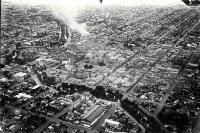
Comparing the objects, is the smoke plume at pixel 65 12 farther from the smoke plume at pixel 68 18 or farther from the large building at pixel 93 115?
the large building at pixel 93 115

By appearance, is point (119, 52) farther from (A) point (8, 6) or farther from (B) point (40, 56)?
(A) point (8, 6)

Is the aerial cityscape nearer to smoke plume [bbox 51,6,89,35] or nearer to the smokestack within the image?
the smokestack

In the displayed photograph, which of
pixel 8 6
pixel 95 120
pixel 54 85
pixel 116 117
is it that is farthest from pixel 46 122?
pixel 8 6

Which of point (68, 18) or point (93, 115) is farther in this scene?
point (68, 18)

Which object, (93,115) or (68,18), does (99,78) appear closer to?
(93,115)

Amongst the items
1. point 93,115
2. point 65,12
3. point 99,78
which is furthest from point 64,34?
point 93,115

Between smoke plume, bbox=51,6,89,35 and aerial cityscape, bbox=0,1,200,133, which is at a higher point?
smoke plume, bbox=51,6,89,35

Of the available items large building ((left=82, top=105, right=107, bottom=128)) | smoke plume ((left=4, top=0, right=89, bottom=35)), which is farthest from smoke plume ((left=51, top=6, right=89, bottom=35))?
large building ((left=82, top=105, right=107, bottom=128))

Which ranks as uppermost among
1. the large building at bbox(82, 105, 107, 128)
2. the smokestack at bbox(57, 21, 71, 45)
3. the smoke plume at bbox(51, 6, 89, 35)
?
the smoke plume at bbox(51, 6, 89, 35)

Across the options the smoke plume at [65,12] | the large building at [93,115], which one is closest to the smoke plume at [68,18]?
the smoke plume at [65,12]
